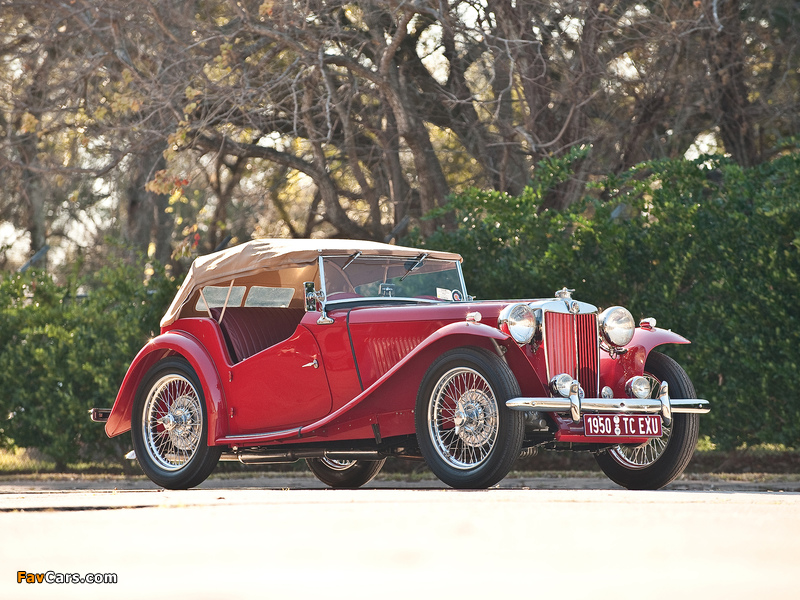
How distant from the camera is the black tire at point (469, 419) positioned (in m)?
5.85

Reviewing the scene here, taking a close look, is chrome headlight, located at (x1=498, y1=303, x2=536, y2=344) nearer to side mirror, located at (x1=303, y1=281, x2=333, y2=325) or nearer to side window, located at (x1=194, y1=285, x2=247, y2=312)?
side mirror, located at (x1=303, y1=281, x2=333, y2=325)

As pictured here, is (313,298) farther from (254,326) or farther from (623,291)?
(623,291)

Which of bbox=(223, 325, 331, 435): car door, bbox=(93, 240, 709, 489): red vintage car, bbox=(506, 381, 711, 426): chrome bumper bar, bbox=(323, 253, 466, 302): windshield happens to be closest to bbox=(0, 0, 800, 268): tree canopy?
bbox=(323, 253, 466, 302): windshield

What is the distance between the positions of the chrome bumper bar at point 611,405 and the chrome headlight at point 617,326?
0.40 meters

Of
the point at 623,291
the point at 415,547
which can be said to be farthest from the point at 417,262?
the point at 415,547

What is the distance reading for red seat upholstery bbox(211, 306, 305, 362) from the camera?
25.8 feet

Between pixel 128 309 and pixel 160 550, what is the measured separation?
26.4 feet

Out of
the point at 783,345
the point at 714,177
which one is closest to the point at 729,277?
the point at 783,345

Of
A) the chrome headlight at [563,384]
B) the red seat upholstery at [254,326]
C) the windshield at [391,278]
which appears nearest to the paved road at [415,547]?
the chrome headlight at [563,384]

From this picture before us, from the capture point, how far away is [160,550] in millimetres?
3822

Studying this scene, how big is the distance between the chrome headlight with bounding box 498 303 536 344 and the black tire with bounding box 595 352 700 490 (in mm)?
1073

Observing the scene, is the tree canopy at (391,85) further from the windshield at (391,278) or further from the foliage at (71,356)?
the windshield at (391,278)

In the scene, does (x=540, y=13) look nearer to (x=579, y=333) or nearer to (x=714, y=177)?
(x=714, y=177)

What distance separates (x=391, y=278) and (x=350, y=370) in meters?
1.05
